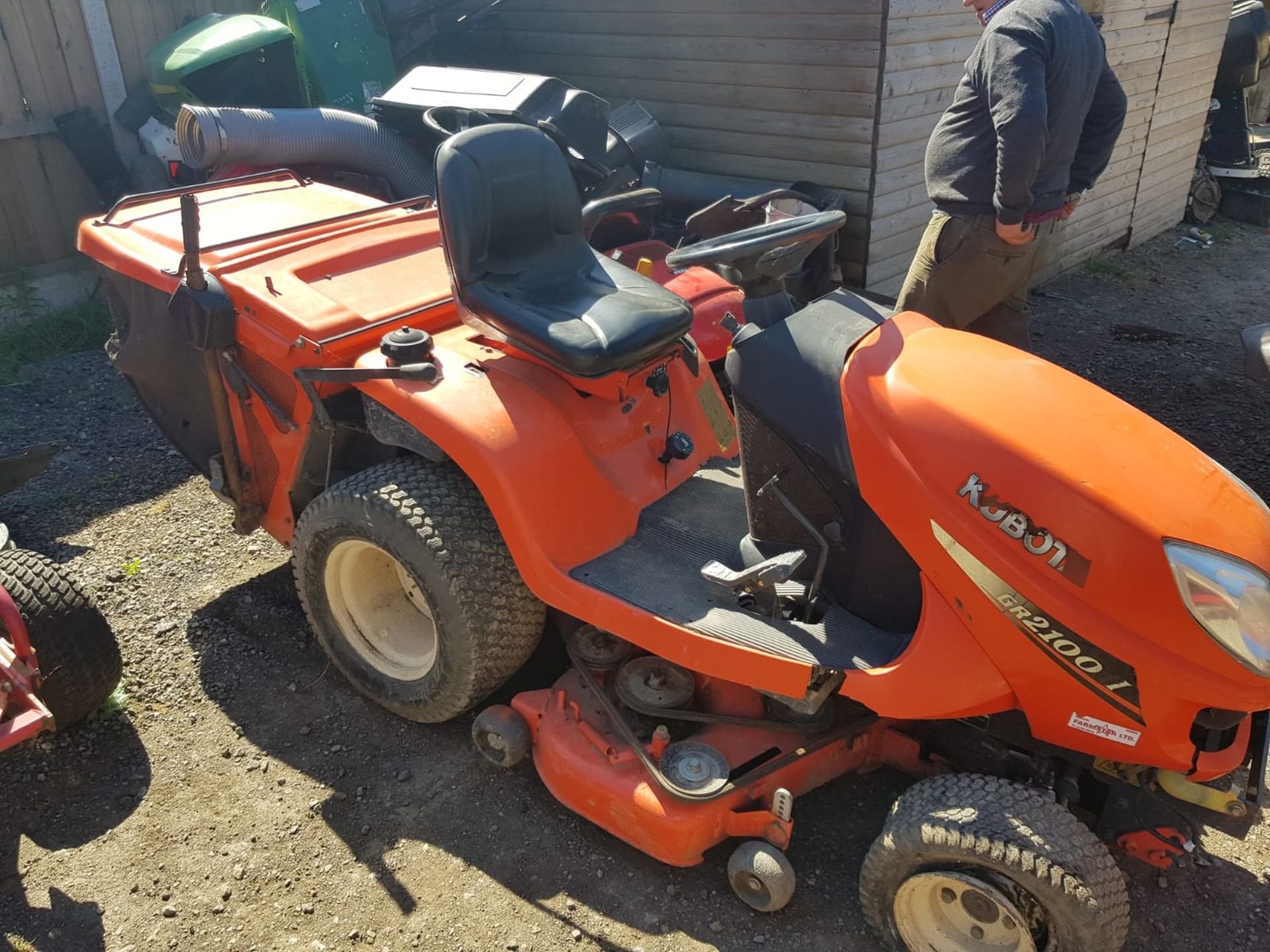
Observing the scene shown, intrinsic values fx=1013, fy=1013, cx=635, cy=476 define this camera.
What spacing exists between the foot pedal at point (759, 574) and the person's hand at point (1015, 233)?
1.69 metres

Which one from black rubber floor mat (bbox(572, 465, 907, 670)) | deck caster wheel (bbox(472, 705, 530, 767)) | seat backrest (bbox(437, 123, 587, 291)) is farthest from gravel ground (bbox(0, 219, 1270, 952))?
seat backrest (bbox(437, 123, 587, 291))

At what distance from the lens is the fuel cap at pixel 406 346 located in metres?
2.53

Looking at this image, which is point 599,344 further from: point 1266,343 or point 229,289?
point 1266,343

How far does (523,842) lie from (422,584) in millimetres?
672

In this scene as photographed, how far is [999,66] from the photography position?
3.13 m

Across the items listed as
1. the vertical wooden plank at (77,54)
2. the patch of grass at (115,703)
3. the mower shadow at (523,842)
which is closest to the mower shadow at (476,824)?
the mower shadow at (523,842)

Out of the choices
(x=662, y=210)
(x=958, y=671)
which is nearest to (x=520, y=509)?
(x=958, y=671)

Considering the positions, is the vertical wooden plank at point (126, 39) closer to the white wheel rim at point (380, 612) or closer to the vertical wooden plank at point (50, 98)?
the vertical wooden plank at point (50, 98)

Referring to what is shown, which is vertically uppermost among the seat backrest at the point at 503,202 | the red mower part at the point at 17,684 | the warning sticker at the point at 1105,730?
the seat backrest at the point at 503,202

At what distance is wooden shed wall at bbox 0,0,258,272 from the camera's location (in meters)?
5.64

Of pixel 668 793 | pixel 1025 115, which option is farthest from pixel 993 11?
pixel 668 793

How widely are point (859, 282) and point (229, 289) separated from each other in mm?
3593

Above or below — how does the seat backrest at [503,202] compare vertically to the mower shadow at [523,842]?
above

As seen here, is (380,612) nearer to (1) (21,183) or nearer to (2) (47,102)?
(1) (21,183)
